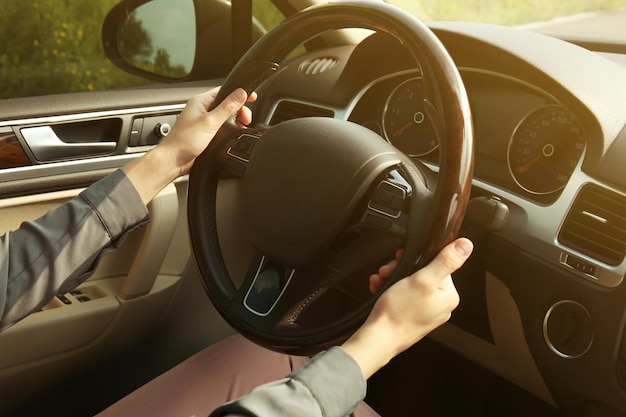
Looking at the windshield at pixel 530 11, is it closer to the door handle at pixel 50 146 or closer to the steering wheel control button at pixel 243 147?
the door handle at pixel 50 146

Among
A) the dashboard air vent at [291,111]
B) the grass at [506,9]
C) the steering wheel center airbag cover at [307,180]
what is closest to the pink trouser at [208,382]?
the steering wheel center airbag cover at [307,180]

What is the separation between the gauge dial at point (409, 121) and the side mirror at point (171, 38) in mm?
669

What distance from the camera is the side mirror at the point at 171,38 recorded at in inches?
86.9

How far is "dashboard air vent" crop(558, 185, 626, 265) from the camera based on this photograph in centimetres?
124

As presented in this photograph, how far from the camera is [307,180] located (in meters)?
1.14

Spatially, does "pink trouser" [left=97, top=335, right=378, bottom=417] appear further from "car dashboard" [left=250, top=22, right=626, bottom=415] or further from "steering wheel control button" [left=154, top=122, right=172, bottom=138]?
"steering wheel control button" [left=154, top=122, right=172, bottom=138]

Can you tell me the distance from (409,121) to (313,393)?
32.0 inches

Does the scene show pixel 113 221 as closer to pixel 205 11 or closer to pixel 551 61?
pixel 551 61

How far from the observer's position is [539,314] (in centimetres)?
140

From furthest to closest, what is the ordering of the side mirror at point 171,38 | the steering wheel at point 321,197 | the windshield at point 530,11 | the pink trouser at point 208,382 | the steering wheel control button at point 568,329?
the windshield at point 530,11, the side mirror at point 171,38, the steering wheel control button at point 568,329, the pink trouser at point 208,382, the steering wheel at point 321,197

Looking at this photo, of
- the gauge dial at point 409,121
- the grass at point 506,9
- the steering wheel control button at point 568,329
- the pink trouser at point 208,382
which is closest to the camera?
the pink trouser at point 208,382

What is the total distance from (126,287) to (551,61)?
3.65ft

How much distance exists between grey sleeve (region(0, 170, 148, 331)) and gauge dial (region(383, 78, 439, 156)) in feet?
1.97

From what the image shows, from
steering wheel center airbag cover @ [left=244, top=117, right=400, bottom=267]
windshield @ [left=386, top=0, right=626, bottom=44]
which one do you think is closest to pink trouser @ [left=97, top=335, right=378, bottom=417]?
steering wheel center airbag cover @ [left=244, top=117, right=400, bottom=267]
